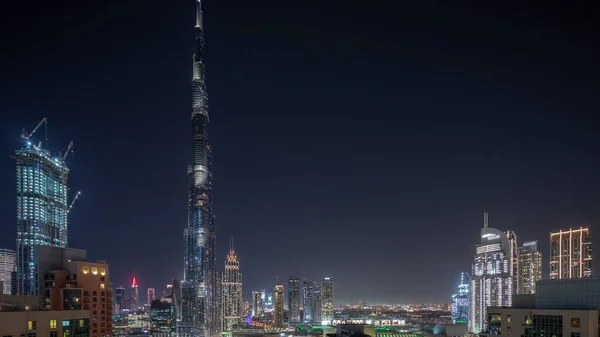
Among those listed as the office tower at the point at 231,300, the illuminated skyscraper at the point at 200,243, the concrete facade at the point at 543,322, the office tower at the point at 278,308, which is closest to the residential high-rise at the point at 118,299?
the illuminated skyscraper at the point at 200,243

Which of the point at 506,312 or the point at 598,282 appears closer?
the point at 598,282

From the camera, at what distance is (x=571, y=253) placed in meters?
97.8

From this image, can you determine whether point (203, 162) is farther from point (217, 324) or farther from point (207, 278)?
point (217, 324)

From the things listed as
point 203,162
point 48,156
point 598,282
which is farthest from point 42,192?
point 598,282

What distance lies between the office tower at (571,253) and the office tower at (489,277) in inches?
928

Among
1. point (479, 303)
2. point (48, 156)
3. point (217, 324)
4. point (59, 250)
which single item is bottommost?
point (217, 324)

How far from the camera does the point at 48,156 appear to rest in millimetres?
98438

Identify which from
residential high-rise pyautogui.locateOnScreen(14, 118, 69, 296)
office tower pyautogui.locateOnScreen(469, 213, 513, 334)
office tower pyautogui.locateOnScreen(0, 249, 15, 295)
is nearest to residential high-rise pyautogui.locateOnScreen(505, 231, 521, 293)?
office tower pyautogui.locateOnScreen(469, 213, 513, 334)

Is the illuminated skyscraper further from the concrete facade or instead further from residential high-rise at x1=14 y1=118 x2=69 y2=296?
the concrete facade

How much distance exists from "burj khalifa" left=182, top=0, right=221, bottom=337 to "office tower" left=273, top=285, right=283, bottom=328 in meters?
21.3

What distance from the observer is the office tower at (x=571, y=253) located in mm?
94750

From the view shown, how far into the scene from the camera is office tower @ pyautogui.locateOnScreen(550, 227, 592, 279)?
9475 centimetres

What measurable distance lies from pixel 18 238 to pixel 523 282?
120255 mm

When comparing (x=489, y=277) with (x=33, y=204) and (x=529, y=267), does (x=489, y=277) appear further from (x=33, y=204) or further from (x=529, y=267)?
(x=33, y=204)
